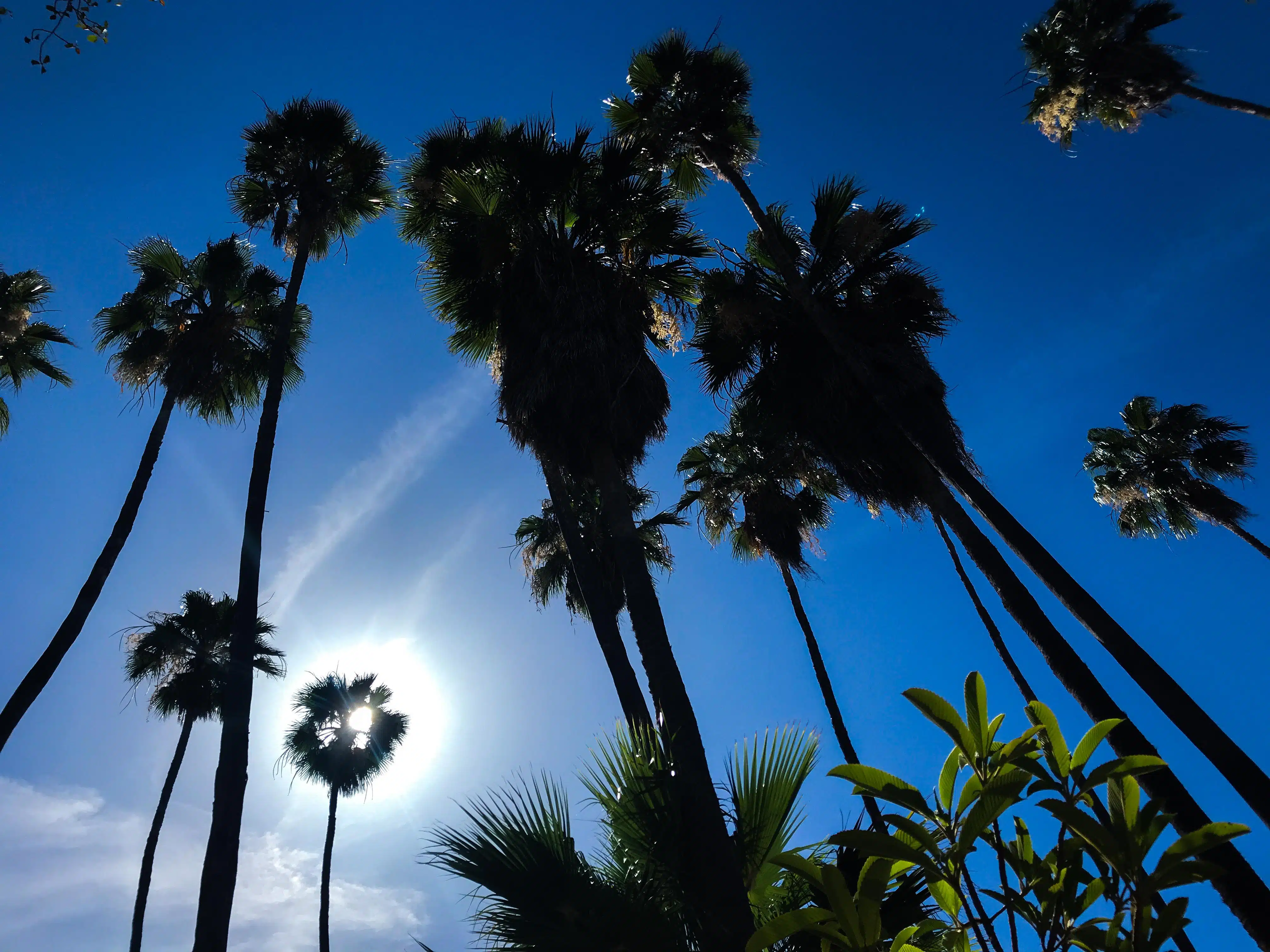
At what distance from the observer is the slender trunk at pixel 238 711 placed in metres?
6.86

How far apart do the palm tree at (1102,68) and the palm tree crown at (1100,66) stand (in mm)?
10

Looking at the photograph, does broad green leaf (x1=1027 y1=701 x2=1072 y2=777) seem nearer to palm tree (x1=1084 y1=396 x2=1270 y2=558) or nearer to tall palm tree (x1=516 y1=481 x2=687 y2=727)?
tall palm tree (x1=516 y1=481 x2=687 y2=727)

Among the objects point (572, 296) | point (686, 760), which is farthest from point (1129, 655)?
point (572, 296)

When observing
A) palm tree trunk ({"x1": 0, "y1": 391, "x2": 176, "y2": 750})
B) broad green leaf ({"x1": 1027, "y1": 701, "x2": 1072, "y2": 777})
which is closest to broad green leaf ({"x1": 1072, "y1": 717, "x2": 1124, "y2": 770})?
broad green leaf ({"x1": 1027, "y1": 701, "x2": 1072, "y2": 777})

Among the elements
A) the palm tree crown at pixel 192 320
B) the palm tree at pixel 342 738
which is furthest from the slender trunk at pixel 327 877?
the palm tree crown at pixel 192 320

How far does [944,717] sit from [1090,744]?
0.56 metres

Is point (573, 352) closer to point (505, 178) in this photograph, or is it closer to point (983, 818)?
point (505, 178)

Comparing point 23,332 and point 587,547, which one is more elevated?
point 23,332

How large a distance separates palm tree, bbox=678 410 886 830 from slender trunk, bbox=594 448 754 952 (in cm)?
619

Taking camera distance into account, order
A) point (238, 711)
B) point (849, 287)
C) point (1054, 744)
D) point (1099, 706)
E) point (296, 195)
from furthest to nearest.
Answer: point (296, 195) < point (849, 287) < point (238, 711) < point (1099, 706) < point (1054, 744)

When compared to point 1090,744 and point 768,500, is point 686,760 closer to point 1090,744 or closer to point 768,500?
point 1090,744

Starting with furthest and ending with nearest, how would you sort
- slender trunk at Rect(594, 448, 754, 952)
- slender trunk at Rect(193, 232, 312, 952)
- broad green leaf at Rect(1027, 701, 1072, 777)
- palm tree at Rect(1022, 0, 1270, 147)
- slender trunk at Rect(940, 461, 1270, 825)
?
1. palm tree at Rect(1022, 0, 1270, 147)
2. slender trunk at Rect(193, 232, 312, 952)
3. slender trunk at Rect(940, 461, 1270, 825)
4. slender trunk at Rect(594, 448, 754, 952)
5. broad green leaf at Rect(1027, 701, 1072, 777)

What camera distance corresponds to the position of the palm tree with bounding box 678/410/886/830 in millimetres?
13742

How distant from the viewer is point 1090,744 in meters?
2.59
